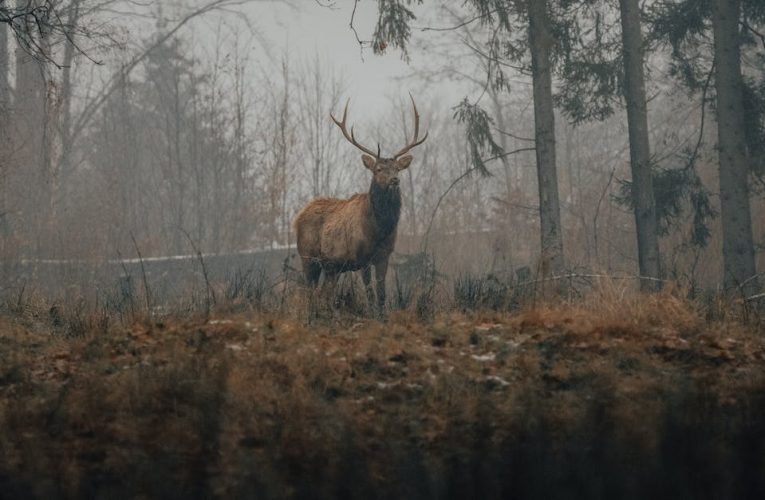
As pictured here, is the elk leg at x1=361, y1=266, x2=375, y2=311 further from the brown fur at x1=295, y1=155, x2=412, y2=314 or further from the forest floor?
the forest floor

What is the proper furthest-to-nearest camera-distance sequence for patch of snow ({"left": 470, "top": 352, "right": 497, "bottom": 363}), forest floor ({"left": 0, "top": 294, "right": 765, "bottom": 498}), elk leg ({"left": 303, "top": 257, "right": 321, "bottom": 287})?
elk leg ({"left": 303, "top": 257, "right": 321, "bottom": 287}) → patch of snow ({"left": 470, "top": 352, "right": 497, "bottom": 363}) → forest floor ({"left": 0, "top": 294, "right": 765, "bottom": 498})

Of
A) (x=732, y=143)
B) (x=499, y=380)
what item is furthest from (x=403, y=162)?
(x=499, y=380)

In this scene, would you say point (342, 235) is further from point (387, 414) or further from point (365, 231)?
point (387, 414)

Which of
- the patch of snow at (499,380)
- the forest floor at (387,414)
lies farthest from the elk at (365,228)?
the patch of snow at (499,380)

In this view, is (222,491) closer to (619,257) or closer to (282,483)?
(282,483)

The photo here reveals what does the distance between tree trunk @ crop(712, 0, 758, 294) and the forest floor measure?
6.99 meters

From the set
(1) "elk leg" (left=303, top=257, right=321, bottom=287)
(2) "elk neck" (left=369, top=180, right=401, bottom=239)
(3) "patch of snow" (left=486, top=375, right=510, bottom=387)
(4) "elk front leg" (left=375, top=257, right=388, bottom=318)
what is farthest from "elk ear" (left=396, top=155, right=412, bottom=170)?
(3) "patch of snow" (left=486, top=375, right=510, bottom=387)

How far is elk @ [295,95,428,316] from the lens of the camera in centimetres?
1125

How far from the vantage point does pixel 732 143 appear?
13.3 metres

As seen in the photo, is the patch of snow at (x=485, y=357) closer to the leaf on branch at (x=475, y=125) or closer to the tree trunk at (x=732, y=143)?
the leaf on branch at (x=475, y=125)

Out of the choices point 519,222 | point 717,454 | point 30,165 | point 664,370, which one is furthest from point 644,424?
point 30,165

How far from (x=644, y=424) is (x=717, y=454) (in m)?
0.44

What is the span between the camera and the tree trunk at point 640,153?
1320 cm

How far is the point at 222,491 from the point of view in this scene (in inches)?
186
